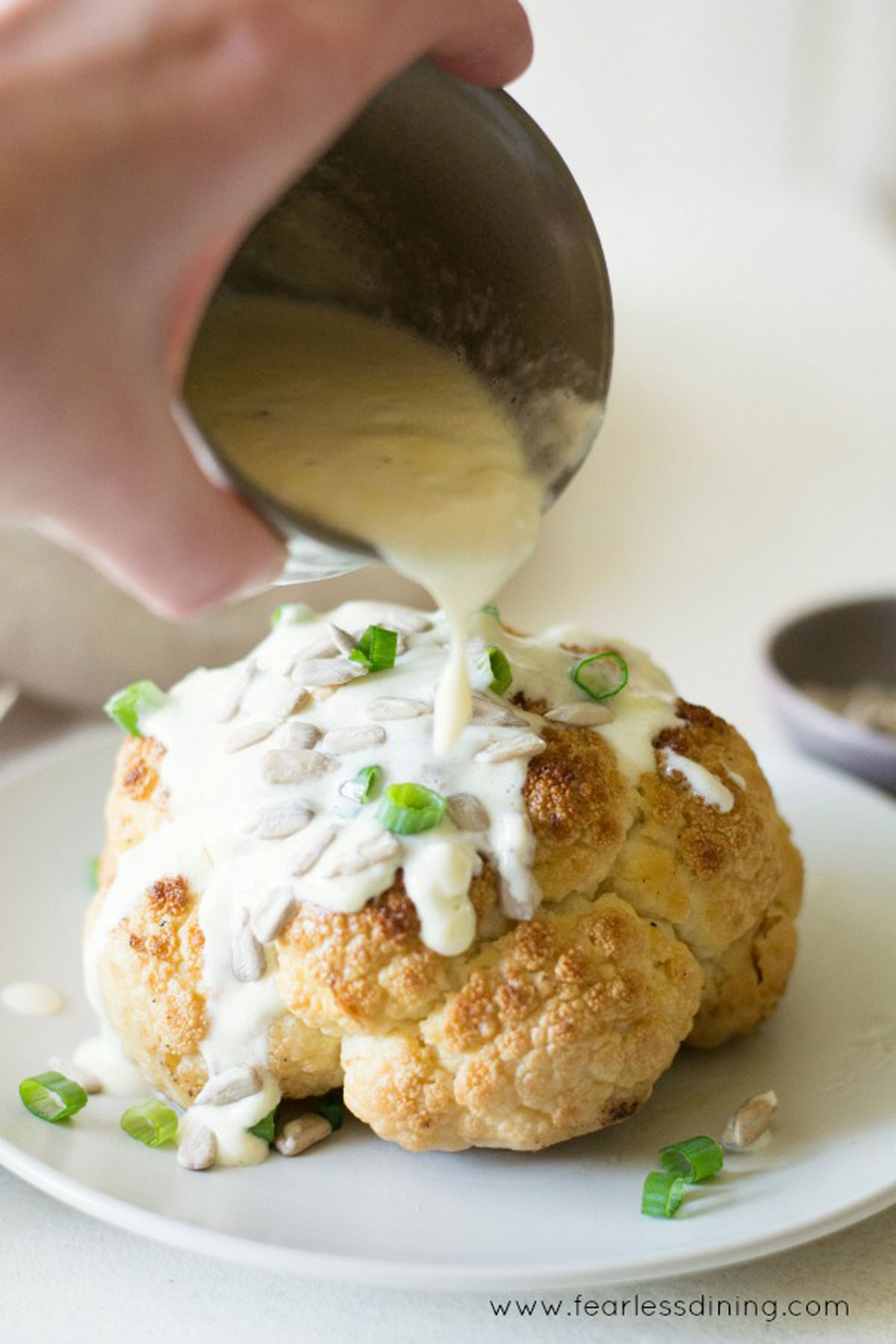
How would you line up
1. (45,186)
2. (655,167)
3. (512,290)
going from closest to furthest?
(45,186), (512,290), (655,167)

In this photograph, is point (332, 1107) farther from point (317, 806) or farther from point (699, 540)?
point (699, 540)

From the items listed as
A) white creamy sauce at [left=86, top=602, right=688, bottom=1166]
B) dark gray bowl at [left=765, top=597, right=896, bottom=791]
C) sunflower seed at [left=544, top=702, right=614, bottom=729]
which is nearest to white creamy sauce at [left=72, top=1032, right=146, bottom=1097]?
white creamy sauce at [left=86, top=602, right=688, bottom=1166]

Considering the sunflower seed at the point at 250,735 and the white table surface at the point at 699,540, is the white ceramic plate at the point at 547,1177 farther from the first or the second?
the sunflower seed at the point at 250,735

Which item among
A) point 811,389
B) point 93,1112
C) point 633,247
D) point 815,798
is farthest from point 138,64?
point 633,247

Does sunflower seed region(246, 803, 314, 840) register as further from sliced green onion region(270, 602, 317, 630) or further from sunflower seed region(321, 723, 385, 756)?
sliced green onion region(270, 602, 317, 630)

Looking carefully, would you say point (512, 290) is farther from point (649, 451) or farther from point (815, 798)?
point (649, 451)

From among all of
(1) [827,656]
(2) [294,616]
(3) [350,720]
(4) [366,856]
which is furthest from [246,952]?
(1) [827,656]

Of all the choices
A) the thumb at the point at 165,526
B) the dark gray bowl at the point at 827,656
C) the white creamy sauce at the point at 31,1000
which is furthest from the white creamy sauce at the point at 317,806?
the dark gray bowl at the point at 827,656
